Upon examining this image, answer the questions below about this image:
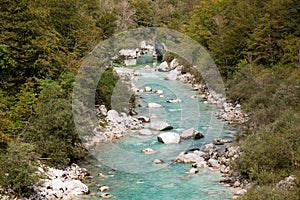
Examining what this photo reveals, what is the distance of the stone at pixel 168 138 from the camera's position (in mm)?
18594

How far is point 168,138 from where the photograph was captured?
18703 mm

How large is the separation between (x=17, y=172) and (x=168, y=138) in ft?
26.4

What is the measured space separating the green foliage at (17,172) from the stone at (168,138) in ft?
23.9

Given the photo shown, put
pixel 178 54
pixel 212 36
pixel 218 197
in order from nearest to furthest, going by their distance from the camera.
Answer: pixel 218 197, pixel 212 36, pixel 178 54

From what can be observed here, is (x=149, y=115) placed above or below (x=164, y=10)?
below

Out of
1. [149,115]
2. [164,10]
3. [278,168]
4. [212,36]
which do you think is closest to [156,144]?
[149,115]

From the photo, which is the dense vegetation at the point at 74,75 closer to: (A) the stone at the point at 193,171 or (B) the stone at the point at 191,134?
(A) the stone at the point at 193,171

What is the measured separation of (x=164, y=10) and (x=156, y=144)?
39.5 meters

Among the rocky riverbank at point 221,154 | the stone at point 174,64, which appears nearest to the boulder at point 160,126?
the rocky riverbank at point 221,154

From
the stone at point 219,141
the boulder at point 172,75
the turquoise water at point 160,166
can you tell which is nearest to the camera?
the turquoise water at point 160,166

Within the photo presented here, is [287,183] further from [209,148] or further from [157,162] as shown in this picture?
[209,148]

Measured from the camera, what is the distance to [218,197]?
503 inches

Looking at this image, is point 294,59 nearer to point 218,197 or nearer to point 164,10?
point 218,197

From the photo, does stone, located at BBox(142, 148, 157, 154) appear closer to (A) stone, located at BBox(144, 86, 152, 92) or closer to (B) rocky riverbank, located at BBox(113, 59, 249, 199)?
(B) rocky riverbank, located at BBox(113, 59, 249, 199)
